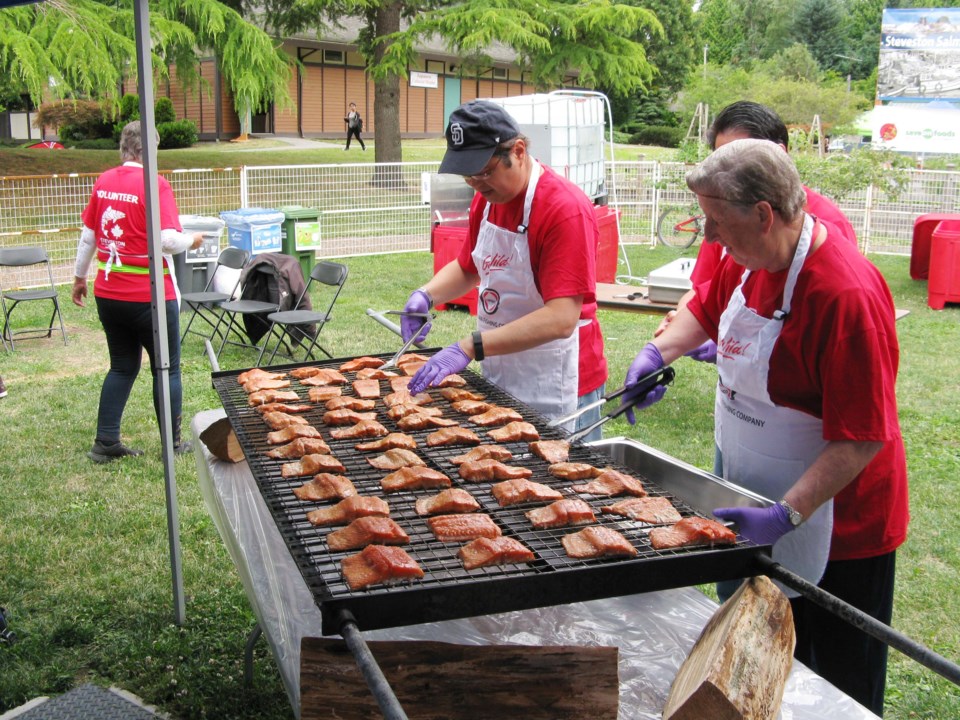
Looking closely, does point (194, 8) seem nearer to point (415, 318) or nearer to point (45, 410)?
point (45, 410)

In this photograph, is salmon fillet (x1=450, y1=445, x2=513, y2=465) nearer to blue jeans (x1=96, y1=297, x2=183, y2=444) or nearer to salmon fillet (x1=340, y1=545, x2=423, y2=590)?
salmon fillet (x1=340, y1=545, x2=423, y2=590)

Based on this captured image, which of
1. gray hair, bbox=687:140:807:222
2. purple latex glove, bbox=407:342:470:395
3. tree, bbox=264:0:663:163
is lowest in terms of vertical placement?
purple latex glove, bbox=407:342:470:395

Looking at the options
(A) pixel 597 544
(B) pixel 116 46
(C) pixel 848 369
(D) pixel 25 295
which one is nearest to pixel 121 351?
(D) pixel 25 295

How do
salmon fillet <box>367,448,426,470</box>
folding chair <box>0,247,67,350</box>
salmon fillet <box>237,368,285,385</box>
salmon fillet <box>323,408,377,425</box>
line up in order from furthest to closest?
folding chair <box>0,247,67,350</box> → salmon fillet <box>237,368,285,385</box> → salmon fillet <box>323,408,377,425</box> → salmon fillet <box>367,448,426,470</box>

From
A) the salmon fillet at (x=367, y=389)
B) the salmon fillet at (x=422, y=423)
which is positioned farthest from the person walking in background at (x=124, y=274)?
the salmon fillet at (x=422, y=423)

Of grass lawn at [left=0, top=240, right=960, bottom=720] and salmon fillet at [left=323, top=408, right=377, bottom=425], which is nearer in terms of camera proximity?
salmon fillet at [left=323, top=408, right=377, bottom=425]

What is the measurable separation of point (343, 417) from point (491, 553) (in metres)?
1.27

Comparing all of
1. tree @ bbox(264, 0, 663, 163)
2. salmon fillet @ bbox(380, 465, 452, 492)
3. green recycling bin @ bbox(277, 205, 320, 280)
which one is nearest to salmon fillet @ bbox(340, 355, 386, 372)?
salmon fillet @ bbox(380, 465, 452, 492)

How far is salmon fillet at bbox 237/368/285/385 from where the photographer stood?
12.2ft

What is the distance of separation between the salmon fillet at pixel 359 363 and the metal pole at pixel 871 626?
2146mm

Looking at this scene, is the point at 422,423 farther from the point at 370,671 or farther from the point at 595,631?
the point at 370,671

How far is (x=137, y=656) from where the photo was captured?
156 inches

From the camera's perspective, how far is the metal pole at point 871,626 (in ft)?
5.93

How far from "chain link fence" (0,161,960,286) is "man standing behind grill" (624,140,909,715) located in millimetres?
11009
